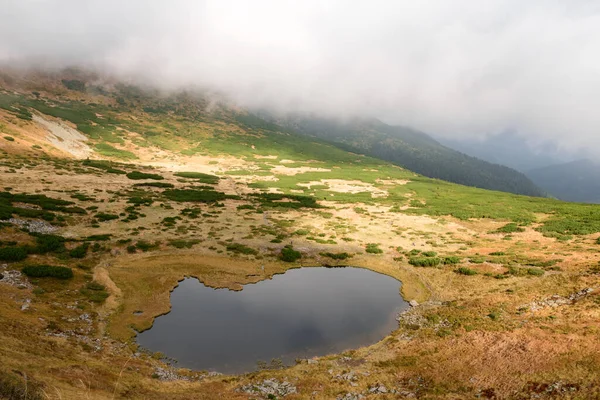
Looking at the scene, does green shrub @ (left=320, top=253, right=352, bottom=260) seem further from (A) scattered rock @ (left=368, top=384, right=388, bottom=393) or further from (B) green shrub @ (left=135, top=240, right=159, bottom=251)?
(A) scattered rock @ (left=368, top=384, right=388, bottom=393)

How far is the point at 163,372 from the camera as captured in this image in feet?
65.0

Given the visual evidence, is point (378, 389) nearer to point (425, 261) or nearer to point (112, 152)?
point (425, 261)

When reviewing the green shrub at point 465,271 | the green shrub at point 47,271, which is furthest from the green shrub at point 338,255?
the green shrub at point 47,271

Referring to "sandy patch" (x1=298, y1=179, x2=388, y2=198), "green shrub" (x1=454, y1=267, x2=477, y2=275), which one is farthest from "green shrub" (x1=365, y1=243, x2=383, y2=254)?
"sandy patch" (x1=298, y1=179, x2=388, y2=198)

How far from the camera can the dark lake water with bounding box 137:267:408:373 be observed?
22.6 m

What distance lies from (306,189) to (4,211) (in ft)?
229

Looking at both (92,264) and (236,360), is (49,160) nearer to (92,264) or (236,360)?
(92,264)

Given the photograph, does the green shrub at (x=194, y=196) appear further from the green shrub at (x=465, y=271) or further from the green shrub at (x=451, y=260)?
the green shrub at (x=465, y=271)

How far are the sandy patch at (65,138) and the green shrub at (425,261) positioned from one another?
4130 inches

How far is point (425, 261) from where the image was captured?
40219 millimetres

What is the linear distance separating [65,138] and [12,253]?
106847 mm

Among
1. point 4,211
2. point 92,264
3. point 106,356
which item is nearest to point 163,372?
point 106,356

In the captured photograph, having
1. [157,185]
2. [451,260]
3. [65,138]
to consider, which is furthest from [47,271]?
[65,138]

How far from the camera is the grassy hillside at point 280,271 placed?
17.8m
